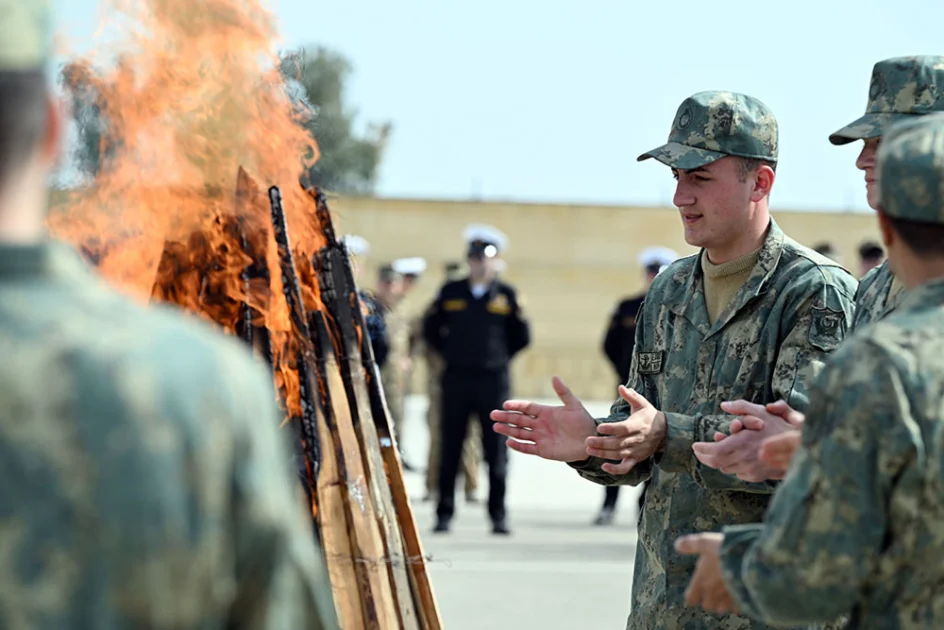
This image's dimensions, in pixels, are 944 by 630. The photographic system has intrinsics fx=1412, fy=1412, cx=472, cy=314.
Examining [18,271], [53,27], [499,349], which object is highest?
[53,27]

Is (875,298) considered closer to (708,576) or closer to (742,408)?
(742,408)

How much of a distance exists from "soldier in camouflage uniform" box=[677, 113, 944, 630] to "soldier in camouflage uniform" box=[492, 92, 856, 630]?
4.59 feet

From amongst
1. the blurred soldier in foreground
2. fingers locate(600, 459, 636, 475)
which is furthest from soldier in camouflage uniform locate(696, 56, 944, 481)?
the blurred soldier in foreground

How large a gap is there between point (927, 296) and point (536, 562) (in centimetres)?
833

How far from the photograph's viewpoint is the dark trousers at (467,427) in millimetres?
11812

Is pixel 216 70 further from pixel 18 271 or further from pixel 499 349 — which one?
pixel 499 349

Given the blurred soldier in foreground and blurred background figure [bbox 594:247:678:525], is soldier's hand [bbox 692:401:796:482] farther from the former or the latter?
the blurred soldier in foreground

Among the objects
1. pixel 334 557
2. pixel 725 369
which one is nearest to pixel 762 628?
pixel 725 369

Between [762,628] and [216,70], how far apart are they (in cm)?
279

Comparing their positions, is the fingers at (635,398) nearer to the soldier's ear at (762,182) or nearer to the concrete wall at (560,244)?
the soldier's ear at (762,182)

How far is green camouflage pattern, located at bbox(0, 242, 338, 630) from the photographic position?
174 cm

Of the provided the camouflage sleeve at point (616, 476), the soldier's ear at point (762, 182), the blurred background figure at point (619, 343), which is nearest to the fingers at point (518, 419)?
the camouflage sleeve at point (616, 476)

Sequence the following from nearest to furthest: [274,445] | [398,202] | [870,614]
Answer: [274,445] < [870,614] < [398,202]

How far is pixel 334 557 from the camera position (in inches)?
184
